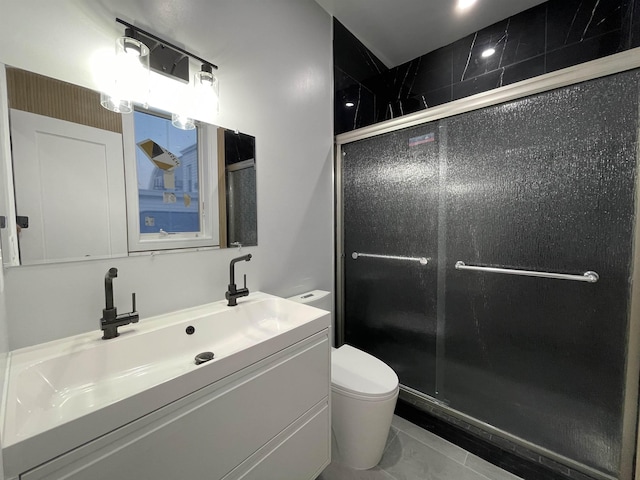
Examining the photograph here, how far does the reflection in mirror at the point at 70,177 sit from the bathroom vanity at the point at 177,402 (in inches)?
13.0

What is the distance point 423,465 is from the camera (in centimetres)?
132

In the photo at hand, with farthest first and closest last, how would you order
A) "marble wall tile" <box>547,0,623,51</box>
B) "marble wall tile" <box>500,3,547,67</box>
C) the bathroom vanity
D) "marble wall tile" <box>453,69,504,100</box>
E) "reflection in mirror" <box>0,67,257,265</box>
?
"marble wall tile" <box>453,69,504,100</box>, "marble wall tile" <box>500,3,547,67</box>, "marble wall tile" <box>547,0,623,51</box>, "reflection in mirror" <box>0,67,257,265</box>, the bathroom vanity

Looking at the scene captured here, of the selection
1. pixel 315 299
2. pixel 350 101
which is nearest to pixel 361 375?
pixel 315 299

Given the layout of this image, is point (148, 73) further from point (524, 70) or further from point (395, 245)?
point (524, 70)

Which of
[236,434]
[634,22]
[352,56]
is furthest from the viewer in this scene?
[352,56]

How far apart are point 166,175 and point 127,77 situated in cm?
36

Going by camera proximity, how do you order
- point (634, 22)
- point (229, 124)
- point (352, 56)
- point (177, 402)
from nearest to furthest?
point (177, 402), point (229, 124), point (634, 22), point (352, 56)

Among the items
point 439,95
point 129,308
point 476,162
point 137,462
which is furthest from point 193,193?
point 439,95

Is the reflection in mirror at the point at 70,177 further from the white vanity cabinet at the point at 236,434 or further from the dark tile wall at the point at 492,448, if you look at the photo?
the dark tile wall at the point at 492,448

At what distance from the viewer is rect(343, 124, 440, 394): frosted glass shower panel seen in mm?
1556

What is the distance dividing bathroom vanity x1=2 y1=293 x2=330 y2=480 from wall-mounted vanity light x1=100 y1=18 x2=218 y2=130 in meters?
0.83

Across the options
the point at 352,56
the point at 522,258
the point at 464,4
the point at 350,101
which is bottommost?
the point at 522,258

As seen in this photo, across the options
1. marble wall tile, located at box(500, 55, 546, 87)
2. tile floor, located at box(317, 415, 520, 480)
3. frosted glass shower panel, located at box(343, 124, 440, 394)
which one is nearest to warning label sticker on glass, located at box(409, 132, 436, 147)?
frosted glass shower panel, located at box(343, 124, 440, 394)

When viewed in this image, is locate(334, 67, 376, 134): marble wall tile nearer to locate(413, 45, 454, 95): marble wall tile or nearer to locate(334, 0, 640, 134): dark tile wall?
locate(334, 0, 640, 134): dark tile wall
